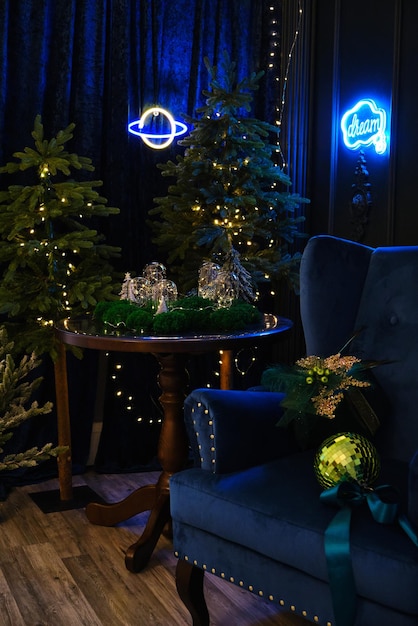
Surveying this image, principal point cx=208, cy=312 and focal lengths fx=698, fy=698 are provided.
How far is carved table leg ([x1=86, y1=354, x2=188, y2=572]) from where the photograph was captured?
2541 millimetres

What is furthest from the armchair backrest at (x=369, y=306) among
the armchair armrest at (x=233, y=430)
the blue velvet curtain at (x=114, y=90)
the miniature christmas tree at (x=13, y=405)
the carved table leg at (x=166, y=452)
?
the blue velvet curtain at (x=114, y=90)

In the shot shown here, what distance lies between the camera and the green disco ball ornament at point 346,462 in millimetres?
1725

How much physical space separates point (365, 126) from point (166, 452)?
182 cm

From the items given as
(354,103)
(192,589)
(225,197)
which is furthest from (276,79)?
(192,589)

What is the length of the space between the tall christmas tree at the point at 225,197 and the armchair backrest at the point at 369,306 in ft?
3.24

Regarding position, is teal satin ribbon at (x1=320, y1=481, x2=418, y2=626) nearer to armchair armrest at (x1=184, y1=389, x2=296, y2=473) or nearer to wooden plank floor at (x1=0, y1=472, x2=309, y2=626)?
armchair armrest at (x1=184, y1=389, x2=296, y2=473)

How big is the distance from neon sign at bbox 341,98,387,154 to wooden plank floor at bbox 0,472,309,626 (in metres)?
2.02

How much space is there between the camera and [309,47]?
3.81 meters

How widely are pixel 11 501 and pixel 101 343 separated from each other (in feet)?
4.23

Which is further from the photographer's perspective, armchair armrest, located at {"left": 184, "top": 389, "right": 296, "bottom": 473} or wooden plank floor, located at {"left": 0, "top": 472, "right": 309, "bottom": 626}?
wooden plank floor, located at {"left": 0, "top": 472, "right": 309, "bottom": 626}

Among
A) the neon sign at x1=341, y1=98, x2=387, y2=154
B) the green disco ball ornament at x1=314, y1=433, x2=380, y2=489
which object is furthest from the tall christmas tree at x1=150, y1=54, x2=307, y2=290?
the green disco ball ornament at x1=314, y1=433, x2=380, y2=489

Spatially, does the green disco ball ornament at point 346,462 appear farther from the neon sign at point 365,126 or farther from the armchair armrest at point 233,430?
the neon sign at point 365,126

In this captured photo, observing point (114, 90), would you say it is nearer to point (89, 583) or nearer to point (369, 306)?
point (369, 306)

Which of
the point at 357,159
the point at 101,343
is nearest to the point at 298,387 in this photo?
the point at 101,343
